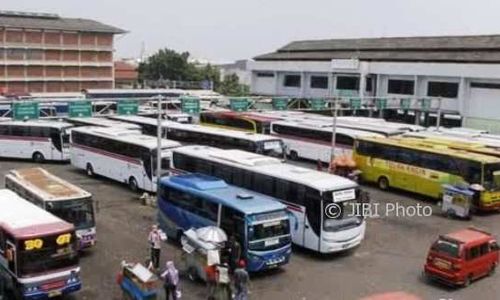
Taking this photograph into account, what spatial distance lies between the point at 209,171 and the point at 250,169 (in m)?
2.95

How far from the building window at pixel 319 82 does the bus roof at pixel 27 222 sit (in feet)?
175

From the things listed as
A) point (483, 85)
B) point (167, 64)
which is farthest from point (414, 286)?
point (167, 64)

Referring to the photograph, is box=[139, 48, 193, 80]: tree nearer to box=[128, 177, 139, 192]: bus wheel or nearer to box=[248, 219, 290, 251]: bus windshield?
box=[128, 177, 139, 192]: bus wheel

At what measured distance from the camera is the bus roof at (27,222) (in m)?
14.9

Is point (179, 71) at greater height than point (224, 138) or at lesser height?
greater

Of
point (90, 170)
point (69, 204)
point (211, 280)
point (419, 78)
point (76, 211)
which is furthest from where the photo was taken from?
point (419, 78)

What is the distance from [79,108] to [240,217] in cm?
1887

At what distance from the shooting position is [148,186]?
28.2 metres

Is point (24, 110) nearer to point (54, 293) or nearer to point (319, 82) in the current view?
point (54, 293)

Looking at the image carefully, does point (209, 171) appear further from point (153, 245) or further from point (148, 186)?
point (153, 245)

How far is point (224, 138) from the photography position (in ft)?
109

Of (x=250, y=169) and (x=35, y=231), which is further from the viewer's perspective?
(x=250, y=169)

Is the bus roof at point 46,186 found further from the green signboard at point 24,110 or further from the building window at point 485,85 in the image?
the building window at point 485,85

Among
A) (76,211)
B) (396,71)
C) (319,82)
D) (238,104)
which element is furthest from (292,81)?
(76,211)
